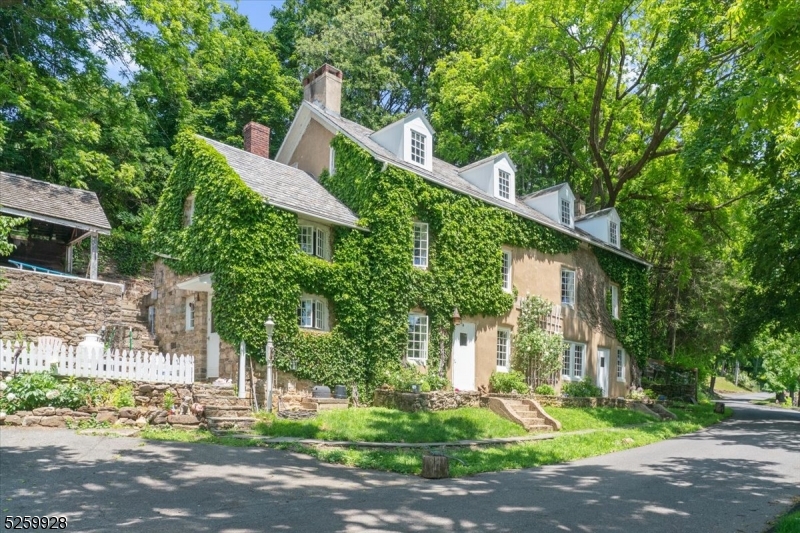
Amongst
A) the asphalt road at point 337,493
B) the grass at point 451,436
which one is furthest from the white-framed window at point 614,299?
the asphalt road at point 337,493

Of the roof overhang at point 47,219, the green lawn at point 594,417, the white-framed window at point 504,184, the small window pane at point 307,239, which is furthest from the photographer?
the white-framed window at point 504,184

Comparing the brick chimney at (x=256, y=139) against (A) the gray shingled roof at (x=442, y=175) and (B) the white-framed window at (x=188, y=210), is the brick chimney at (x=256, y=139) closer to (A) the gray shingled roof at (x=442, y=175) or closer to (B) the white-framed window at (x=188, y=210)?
(A) the gray shingled roof at (x=442, y=175)

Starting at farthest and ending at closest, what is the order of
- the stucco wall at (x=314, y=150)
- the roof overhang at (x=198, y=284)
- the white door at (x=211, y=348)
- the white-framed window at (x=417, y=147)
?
the stucco wall at (x=314, y=150) < the white-framed window at (x=417, y=147) < the white door at (x=211, y=348) < the roof overhang at (x=198, y=284)

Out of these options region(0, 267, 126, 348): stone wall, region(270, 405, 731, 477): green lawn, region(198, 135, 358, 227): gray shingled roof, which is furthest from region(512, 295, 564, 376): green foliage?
region(0, 267, 126, 348): stone wall

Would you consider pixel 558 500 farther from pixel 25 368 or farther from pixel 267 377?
pixel 25 368

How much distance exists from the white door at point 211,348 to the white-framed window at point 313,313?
2518 millimetres

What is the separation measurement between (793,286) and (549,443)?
15.6 metres

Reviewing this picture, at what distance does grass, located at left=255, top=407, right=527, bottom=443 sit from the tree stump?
3.06m

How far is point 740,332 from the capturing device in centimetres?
2606

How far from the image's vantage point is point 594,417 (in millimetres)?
20562

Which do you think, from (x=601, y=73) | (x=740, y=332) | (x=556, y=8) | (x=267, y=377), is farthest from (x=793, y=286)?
(x=267, y=377)

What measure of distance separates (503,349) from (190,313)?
35.7ft

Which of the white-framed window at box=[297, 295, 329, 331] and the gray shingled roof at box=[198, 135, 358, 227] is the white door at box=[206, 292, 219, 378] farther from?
the gray shingled roof at box=[198, 135, 358, 227]

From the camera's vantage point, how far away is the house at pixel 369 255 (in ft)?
58.6
